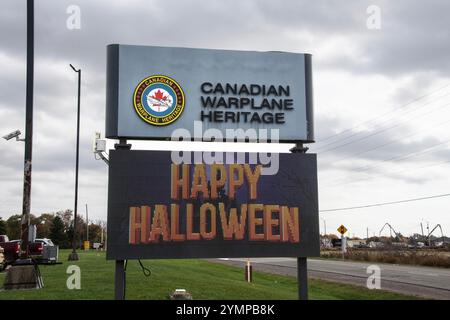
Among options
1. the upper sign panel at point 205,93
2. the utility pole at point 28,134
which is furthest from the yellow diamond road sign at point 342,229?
the upper sign panel at point 205,93

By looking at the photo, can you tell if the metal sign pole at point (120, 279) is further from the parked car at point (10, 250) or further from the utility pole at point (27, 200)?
the parked car at point (10, 250)

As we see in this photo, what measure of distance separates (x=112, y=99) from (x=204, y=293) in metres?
6.16

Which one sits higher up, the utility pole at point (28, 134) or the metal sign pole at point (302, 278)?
the utility pole at point (28, 134)

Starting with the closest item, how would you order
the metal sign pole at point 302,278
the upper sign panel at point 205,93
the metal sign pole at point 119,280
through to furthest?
1. the metal sign pole at point 119,280
2. the upper sign panel at point 205,93
3. the metal sign pole at point 302,278

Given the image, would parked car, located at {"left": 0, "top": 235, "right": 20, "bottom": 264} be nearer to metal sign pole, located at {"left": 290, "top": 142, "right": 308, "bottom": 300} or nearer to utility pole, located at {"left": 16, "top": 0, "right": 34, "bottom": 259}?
utility pole, located at {"left": 16, "top": 0, "right": 34, "bottom": 259}

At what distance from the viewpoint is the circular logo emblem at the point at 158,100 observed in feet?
30.0

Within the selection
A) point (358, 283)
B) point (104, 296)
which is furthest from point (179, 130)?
point (358, 283)

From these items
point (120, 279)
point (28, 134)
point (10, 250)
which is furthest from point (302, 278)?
point (10, 250)

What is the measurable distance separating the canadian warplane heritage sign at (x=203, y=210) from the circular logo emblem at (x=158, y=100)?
68 cm

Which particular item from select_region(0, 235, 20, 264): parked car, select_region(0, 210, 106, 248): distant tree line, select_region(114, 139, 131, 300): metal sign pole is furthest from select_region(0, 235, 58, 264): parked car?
select_region(0, 210, 106, 248): distant tree line

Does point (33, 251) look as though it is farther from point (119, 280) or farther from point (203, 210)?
point (203, 210)

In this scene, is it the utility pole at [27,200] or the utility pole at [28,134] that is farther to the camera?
the utility pole at [28,134]

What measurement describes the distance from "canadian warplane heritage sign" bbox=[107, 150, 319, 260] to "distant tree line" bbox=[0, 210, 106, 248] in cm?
6911

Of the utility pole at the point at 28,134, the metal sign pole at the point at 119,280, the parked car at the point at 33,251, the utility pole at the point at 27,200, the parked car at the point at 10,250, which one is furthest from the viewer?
the parked car at the point at 10,250
